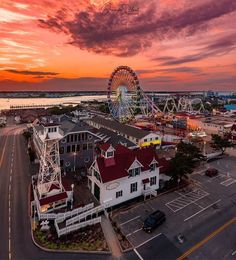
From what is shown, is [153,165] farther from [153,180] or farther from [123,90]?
[123,90]

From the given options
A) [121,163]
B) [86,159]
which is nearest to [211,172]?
[121,163]

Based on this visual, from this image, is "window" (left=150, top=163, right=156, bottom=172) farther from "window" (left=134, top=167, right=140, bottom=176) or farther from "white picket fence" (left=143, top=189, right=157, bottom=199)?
"white picket fence" (left=143, top=189, right=157, bottom=199)

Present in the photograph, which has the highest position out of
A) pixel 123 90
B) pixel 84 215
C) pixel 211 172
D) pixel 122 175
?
pixel 123 90

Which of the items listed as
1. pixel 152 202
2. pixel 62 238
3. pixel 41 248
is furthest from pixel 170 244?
pixel 41 248

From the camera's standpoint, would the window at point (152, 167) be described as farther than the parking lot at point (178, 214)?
Yes

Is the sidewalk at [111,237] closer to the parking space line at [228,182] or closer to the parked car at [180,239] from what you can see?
the parked car at [180,239]

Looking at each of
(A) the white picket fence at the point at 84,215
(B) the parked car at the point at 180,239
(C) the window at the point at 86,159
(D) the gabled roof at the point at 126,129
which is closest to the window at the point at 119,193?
(A) the white picket fence at the point at 84,215
